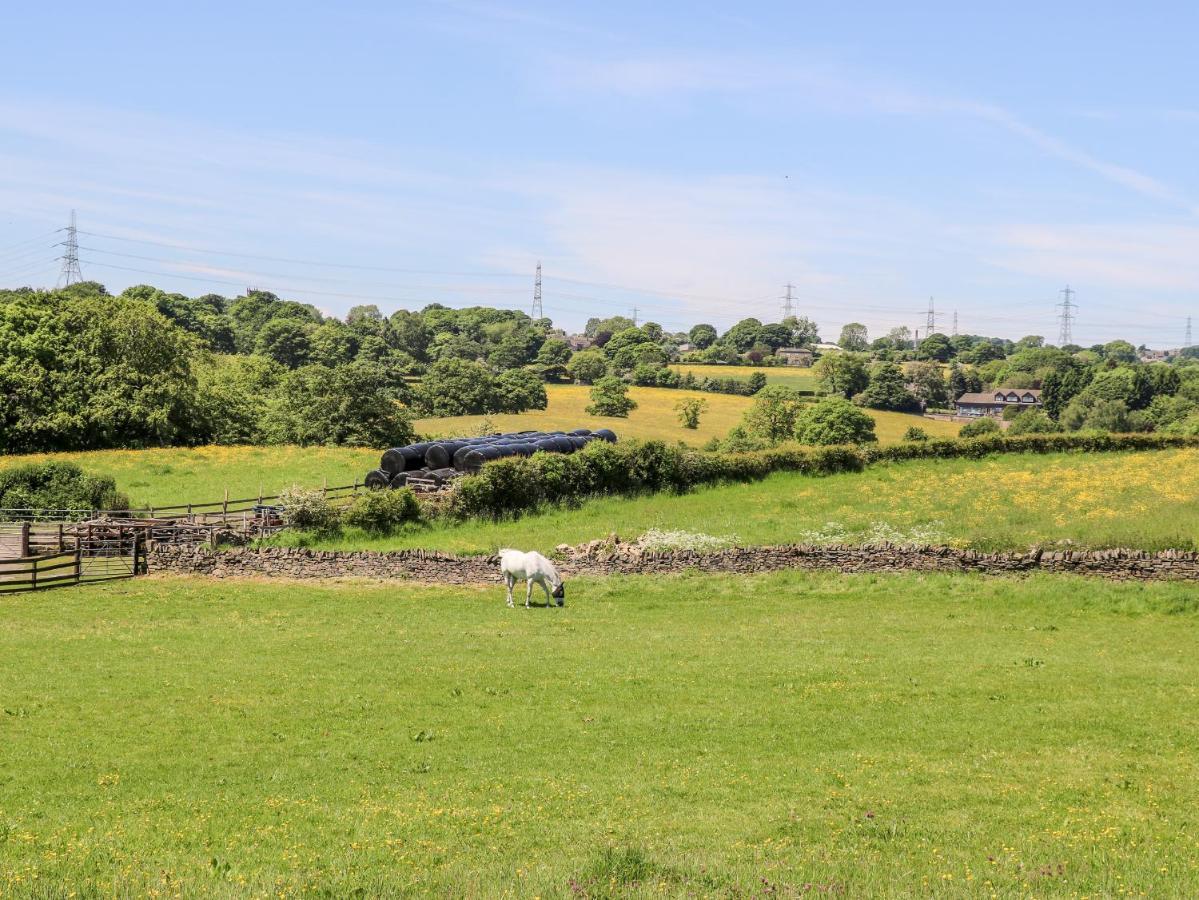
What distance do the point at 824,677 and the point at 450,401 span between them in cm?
9718

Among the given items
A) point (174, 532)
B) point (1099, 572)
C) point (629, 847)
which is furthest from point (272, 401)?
point (629, 847)

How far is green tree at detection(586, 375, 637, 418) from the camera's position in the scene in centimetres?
12394

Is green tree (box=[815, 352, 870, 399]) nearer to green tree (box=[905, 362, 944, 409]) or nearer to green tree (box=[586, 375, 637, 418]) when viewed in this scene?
green tree (box=[905, 362, 944, 409])

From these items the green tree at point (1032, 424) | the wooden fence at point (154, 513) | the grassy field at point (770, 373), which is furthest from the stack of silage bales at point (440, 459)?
the grassy field at point (770, 373)

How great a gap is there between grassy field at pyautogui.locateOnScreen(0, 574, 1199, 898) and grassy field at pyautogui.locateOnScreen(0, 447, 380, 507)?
27.8 m

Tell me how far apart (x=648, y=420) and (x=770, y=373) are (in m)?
56.4

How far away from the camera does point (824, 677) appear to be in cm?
2280

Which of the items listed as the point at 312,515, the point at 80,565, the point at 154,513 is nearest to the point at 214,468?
the point at 154,513

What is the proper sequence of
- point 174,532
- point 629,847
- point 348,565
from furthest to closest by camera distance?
point 174,532 < point 348,565 < point 629,847

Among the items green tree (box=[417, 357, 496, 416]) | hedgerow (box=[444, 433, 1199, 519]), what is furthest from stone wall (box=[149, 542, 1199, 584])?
green tree (box=[417, 357, 496, 416])

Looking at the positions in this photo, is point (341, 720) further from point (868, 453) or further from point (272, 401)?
point (272, 401)

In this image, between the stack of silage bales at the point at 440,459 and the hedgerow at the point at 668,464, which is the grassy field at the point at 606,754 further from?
the stack of silage bales at the point at 440,459

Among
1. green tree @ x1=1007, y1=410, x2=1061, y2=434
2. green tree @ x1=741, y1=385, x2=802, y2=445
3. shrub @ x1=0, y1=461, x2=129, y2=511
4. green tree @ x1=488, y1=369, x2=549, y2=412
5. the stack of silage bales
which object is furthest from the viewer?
green tree @ x1=488, y1=369, x2=549, y2=412

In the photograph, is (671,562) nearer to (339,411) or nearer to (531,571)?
(531,571)
